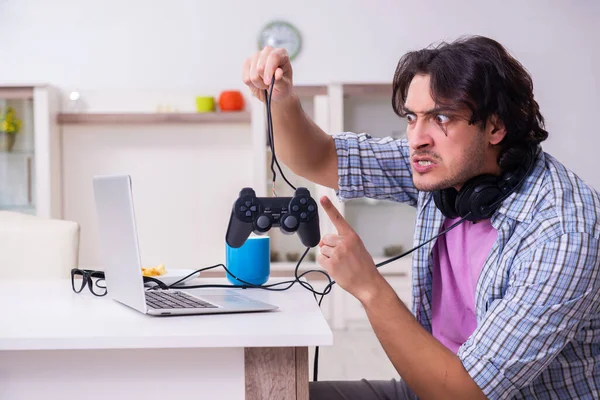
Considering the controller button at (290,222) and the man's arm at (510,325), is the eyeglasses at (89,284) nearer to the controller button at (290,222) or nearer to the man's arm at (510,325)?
the controller button at (290,222)

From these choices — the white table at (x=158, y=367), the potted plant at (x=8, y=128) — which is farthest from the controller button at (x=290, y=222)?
the potted plant at (x=8, y=128)

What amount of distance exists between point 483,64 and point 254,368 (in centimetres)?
77

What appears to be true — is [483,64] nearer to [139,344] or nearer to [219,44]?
[139,344]

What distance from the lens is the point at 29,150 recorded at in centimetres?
411

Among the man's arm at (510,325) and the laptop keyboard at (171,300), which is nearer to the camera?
the man's arm at (510,325)

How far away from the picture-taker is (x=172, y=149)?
14.3 ft

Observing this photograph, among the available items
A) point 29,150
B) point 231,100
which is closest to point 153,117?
point 231,100

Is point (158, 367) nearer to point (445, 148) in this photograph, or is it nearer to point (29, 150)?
point (445, 148)

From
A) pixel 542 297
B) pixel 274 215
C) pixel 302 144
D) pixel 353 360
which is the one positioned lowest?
pixel 353 360

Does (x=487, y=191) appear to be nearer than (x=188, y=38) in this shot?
Yes

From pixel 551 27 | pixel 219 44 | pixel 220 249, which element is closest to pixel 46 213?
pixel 220 249

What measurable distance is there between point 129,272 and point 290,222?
304 millimetres

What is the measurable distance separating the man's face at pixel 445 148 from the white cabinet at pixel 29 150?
126 inches

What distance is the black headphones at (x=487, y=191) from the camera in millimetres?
1272
